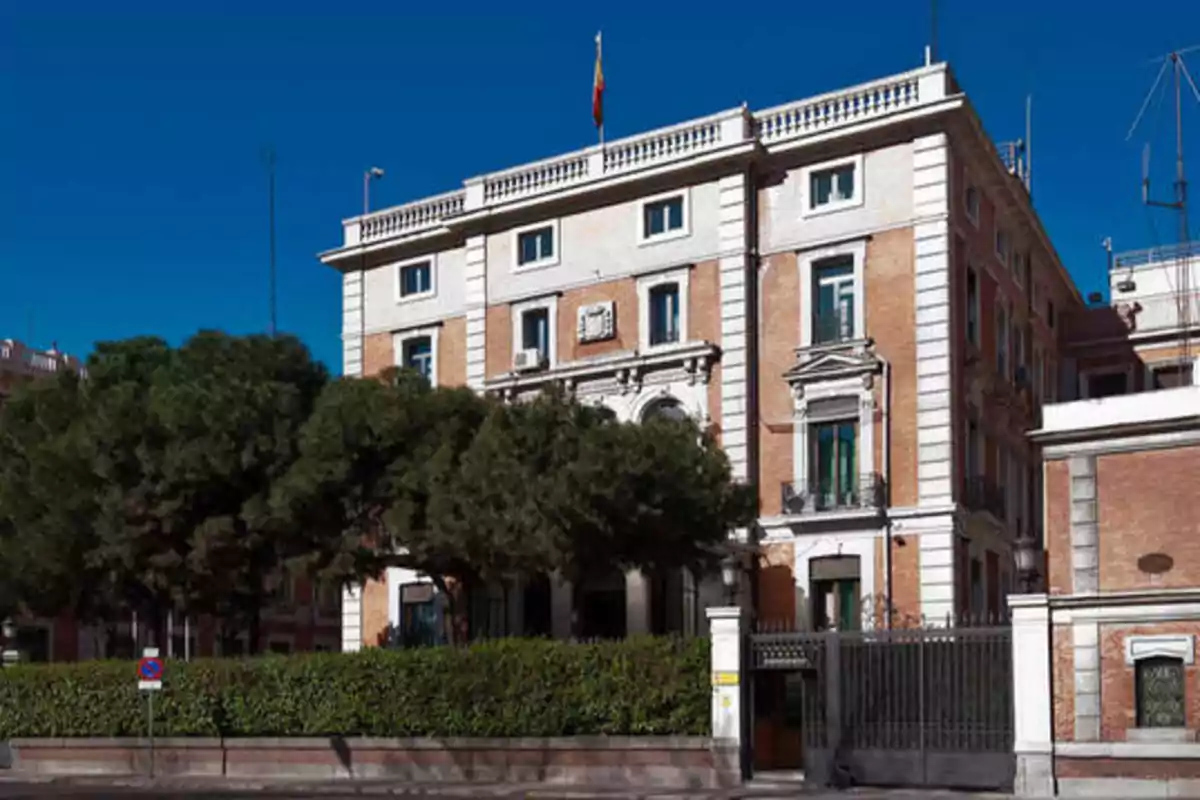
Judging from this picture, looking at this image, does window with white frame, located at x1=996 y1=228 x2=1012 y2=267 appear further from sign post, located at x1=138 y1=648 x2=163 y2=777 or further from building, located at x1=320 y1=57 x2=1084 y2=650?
sign post, located at x1=138 y1=648 x2=163 y2=777

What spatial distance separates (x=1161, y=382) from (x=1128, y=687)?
81.2 feet

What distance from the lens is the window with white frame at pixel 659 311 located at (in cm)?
3934

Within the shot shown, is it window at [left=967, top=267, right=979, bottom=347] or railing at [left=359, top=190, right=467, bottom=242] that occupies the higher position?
railing at [left=359, top=190, right=467, bottom=242]

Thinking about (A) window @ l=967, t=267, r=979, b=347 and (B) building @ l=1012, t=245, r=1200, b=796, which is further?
(A) window @ l=967, t=267, r=979, b=347

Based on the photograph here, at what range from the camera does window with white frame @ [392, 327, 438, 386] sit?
44.0m

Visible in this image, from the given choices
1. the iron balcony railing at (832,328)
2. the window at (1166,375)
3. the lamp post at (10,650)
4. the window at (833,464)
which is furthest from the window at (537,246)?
the lamp post at (10,650)

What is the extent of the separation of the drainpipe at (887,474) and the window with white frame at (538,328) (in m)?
9.04

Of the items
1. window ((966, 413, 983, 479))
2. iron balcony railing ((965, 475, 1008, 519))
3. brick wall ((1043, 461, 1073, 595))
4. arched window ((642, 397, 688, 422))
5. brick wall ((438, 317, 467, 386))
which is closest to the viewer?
brick wall ((1043, 461, 1073, 595))

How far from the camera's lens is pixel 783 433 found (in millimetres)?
37531

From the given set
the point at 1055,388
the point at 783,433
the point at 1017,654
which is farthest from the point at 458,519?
the point at 1055,388

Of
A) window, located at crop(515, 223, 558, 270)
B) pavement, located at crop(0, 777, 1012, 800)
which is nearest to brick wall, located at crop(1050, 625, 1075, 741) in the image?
pavement, located at crop(0, 777, 1012, 800)

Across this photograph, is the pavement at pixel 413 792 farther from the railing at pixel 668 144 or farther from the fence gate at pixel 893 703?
Result: the railing at pixel 668 144

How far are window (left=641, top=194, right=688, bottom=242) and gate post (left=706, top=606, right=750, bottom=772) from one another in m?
13.5

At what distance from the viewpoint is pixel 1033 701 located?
24984 mm
